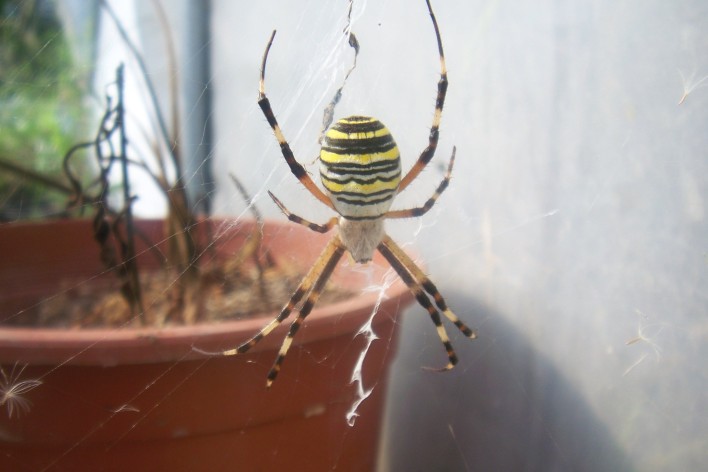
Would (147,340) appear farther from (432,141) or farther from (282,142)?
(432,141)

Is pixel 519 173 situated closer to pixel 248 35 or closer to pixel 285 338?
pixel 285 338

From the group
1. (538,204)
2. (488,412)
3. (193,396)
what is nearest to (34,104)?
(193,396)

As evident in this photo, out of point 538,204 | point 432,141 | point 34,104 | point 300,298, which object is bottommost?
point 300,298

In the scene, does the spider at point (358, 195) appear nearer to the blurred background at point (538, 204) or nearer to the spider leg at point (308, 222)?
the spider leg at point (308, 222)

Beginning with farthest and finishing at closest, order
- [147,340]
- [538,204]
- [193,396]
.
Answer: [538,204]
[193,396]
[147,340]

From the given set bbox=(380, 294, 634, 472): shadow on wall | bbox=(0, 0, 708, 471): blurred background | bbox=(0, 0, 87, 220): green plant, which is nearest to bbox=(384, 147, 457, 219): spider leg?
bbox=(0, 0, 708, 471): blurred background

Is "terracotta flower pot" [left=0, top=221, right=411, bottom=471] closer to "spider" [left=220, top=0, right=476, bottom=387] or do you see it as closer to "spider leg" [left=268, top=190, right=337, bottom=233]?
"spider" [left=220, top=0, right=476, bottom=387]

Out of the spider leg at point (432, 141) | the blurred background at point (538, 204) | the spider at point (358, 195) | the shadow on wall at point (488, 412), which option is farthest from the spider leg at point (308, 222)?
the shadow on wall at point (488, 412)

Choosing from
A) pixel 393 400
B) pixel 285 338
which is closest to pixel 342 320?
pixel 285 338
